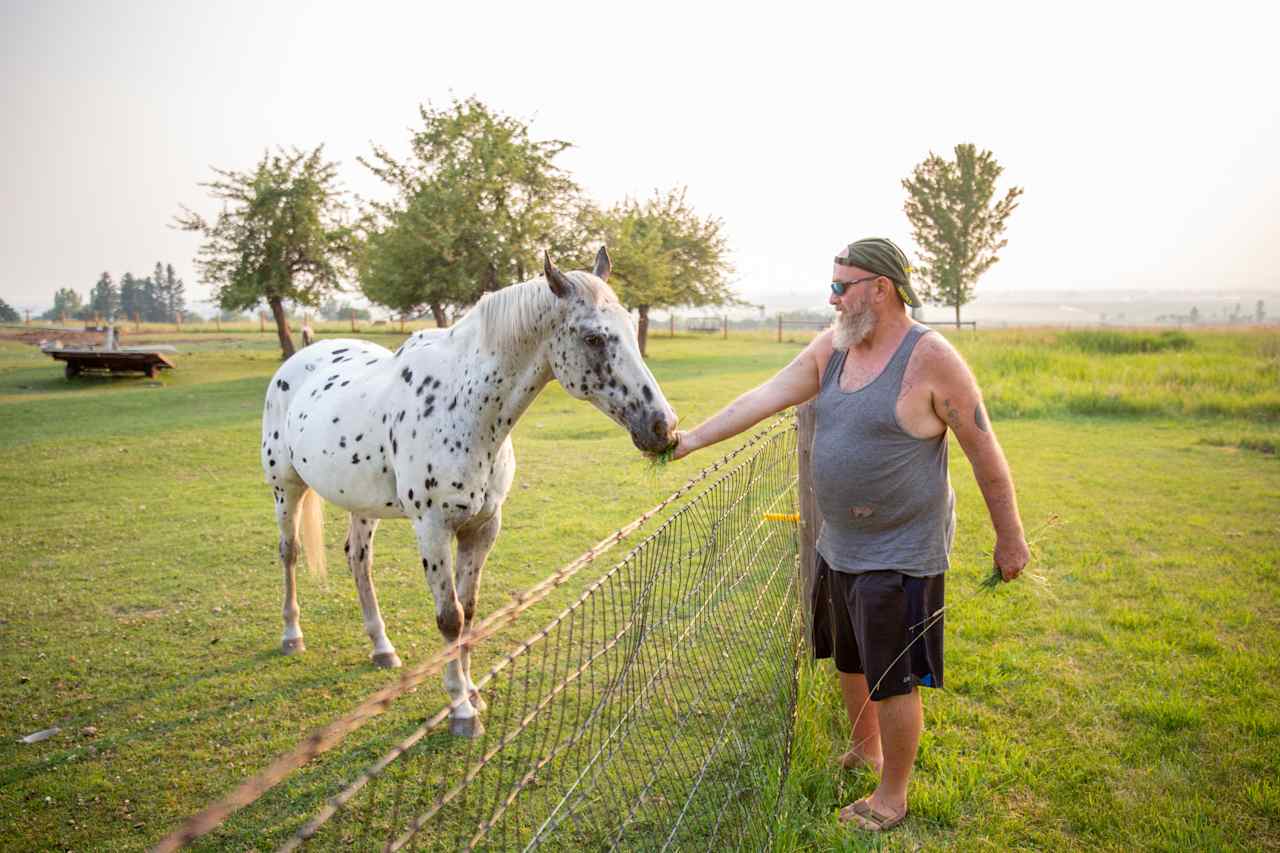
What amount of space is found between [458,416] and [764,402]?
1.47 metres

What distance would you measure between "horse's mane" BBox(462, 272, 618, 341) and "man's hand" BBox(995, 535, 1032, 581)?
5.96ft

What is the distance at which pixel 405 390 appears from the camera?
379 centimetres

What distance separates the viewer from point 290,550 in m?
4.86

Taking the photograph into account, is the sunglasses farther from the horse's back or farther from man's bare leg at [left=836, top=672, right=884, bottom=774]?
the horse's back

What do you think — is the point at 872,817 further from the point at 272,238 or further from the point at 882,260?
the point at 272,238

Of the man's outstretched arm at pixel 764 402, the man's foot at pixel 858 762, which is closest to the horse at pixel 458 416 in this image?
the man's outstretched arm at pixel 764 402

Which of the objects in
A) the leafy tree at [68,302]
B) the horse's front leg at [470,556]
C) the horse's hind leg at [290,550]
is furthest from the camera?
the leafy tree at [68,302]

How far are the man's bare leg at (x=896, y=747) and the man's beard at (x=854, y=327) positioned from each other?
1301 millimetres

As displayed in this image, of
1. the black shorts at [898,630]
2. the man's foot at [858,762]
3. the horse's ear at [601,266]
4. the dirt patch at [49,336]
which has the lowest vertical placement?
the man's foot at [858,762]

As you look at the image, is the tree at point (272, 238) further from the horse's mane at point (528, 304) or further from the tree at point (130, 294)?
the tree at point (130, 294)

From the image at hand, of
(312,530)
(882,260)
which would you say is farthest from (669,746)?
(312,530)

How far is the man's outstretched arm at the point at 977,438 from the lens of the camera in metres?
2.52

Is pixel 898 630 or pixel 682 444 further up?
pixel 682 444

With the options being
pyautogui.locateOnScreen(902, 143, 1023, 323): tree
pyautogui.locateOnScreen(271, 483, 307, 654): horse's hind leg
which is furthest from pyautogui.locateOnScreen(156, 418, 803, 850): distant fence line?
pyautogui.locateOnScreen(902, 143, 1023, 323): tree
